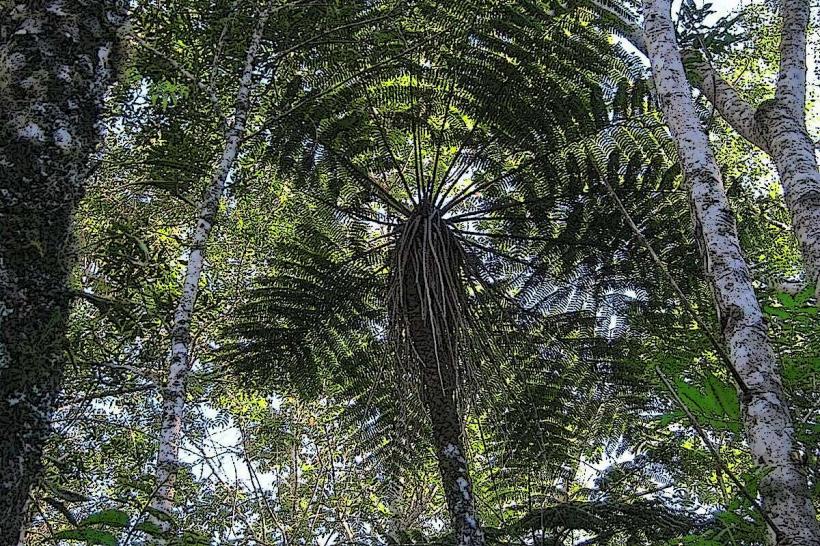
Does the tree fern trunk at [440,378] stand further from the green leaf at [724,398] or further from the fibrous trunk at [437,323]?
the green leaf at [724,398]

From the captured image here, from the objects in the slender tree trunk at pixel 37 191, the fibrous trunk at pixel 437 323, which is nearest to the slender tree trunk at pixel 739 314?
the fibrous trunk at pixel 437 323

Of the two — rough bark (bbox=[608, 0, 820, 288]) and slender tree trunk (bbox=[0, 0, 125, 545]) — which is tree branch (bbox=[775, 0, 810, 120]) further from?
slender tree trunk (bbox=[0, 0, 125, 545])

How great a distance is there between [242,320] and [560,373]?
7.45 feet

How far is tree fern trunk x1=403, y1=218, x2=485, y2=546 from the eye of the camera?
323 centimetres

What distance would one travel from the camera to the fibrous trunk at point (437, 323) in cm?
337

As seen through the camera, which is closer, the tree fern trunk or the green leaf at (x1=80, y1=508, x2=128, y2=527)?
the green leaf at (x1=80, y1=508, x2=128, y2=527)

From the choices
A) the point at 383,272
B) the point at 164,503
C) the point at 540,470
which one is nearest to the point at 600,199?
the point at 383,272

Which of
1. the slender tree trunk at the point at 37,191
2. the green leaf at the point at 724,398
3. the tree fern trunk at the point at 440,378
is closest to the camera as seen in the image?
the slender tree trunk at the point at 37,191

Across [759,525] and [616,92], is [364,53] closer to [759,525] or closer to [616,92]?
[616,92]

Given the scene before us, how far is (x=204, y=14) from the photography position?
3.78 metres

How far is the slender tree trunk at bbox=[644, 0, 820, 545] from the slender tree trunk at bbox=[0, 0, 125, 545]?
1.66 metres

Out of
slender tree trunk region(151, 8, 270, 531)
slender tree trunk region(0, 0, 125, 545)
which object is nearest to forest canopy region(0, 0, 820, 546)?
slender tree trunk region(151, 8, 270, 531)

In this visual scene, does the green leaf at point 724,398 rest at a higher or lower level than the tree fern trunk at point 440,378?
lower

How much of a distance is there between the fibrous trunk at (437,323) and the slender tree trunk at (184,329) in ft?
3.58
